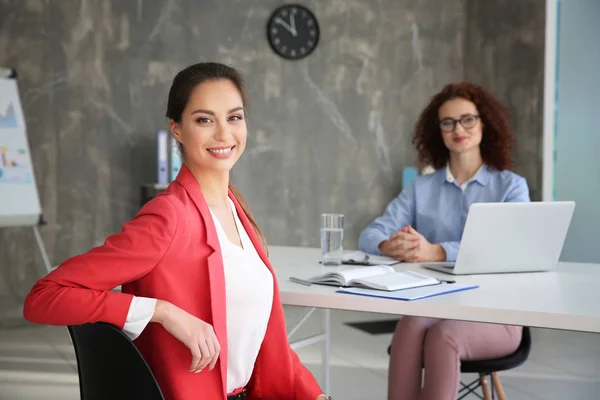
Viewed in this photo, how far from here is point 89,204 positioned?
4805mm

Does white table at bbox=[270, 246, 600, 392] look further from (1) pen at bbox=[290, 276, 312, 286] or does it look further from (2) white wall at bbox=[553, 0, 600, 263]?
(2) white wall at bbox=[553, 0, 600, 263]

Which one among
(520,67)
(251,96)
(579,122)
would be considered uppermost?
(520,67)

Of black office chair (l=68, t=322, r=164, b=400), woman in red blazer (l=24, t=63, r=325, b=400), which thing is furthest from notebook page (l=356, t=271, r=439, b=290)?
black office chair (l=68, t=322, r=164, b=400)

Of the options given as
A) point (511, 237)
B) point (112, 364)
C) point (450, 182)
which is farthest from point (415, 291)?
point (450, 182)

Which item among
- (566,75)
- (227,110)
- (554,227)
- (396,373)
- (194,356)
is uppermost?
(566,75)

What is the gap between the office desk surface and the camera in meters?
1.45

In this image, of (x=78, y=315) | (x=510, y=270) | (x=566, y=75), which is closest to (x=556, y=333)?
(x=566, y=75)

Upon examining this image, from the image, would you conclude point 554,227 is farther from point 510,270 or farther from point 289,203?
point 289,203

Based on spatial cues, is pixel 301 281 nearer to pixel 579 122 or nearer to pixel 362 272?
pixel 362 272

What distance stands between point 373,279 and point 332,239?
14.2 inches

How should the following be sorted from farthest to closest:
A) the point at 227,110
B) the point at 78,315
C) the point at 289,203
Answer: the point at 289,203, the point at 227,110, the point at 78,315

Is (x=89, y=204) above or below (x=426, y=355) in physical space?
above

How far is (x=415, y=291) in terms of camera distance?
64.7 inches

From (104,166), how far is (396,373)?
10.9 feet
